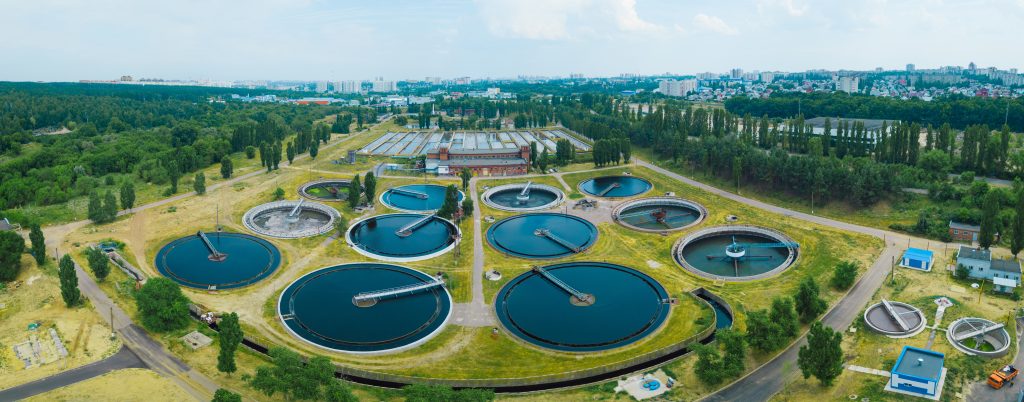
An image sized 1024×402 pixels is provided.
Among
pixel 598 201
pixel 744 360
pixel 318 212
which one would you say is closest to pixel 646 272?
pixel 744 360

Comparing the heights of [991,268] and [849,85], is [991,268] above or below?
below

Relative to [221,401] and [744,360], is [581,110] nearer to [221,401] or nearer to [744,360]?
[744,360]

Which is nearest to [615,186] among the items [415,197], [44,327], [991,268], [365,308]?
[415,197]

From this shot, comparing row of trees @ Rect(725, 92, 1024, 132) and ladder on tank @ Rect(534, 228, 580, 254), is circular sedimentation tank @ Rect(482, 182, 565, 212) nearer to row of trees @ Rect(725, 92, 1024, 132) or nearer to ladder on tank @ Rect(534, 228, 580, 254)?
ladder on tank @ Rect(534, 228, 580, 254)

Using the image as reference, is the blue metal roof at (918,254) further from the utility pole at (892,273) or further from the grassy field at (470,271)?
the grassy field at (470,271)

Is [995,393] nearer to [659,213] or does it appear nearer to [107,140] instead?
[659,213]

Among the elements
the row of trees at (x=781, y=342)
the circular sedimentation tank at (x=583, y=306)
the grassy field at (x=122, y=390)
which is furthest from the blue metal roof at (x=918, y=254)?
the grassy field at (x=122, y=390)
